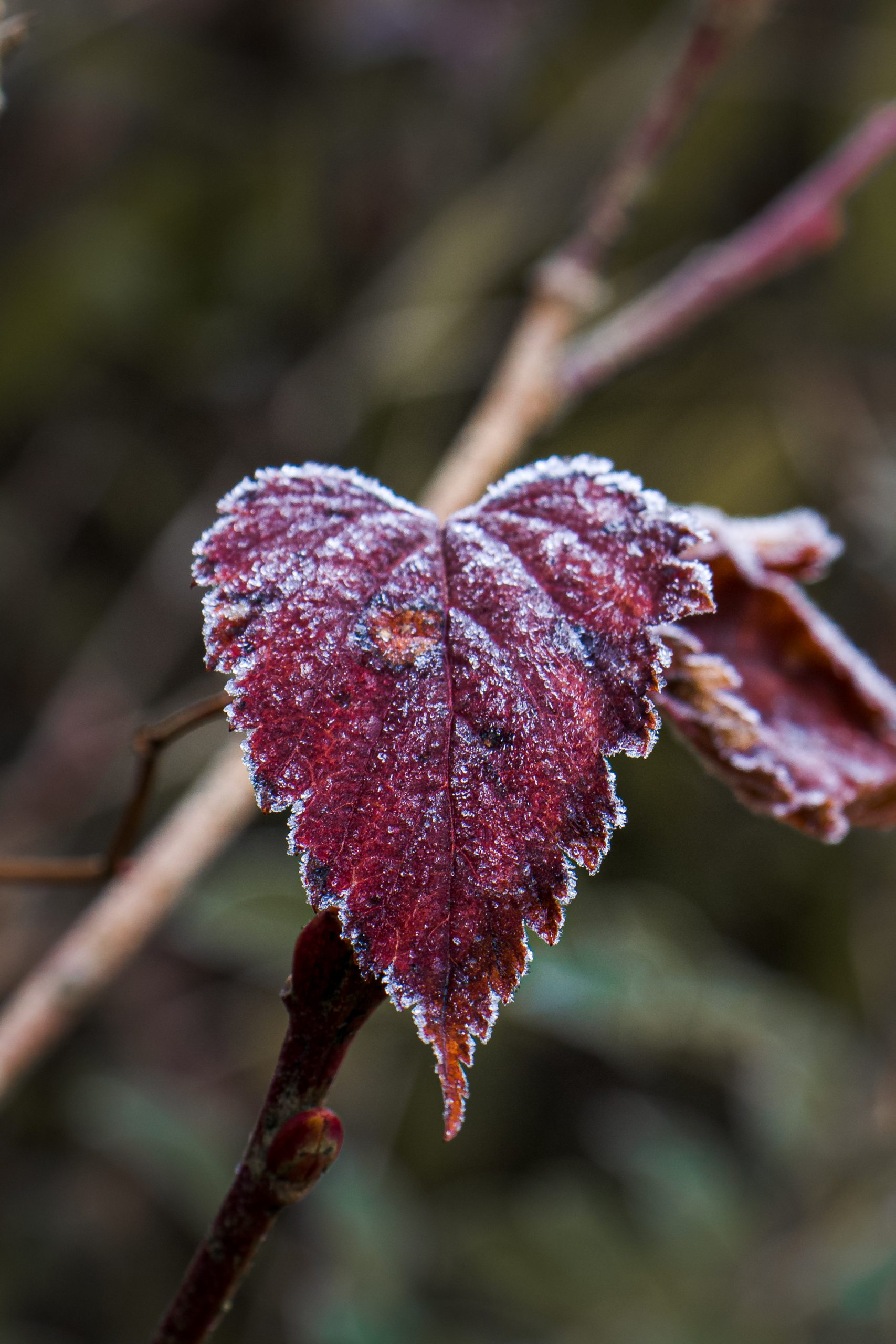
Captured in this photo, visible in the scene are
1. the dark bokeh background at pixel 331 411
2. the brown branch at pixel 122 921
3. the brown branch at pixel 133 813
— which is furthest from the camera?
the dark bokeh background at pixel 331 411

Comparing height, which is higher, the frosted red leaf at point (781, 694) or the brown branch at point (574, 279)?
the brown branch at point (574, 279)

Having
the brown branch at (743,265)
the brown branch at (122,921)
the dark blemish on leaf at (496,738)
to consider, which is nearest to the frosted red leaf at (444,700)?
the dark blemish on leaf at (496,738)

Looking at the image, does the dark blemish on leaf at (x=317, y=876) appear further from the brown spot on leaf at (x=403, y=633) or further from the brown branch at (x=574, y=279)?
the brown branch at (x=574, y=279)

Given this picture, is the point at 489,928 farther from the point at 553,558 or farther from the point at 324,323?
the point at 324,323

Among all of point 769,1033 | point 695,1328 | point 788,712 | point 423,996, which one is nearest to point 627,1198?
point 695,1328

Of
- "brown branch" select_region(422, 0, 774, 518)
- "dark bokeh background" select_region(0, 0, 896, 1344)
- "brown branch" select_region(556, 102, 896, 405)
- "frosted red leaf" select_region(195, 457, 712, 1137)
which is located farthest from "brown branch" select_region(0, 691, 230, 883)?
"dark bokeh background" select_region(0, 0, 896, 1344)

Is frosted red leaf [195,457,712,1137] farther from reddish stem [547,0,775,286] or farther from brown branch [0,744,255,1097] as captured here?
reddish stem [547,0,775,286]

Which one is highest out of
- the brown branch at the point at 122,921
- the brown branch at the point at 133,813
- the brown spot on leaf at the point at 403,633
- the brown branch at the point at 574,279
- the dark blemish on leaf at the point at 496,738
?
the brown branch at the point at 574,279
